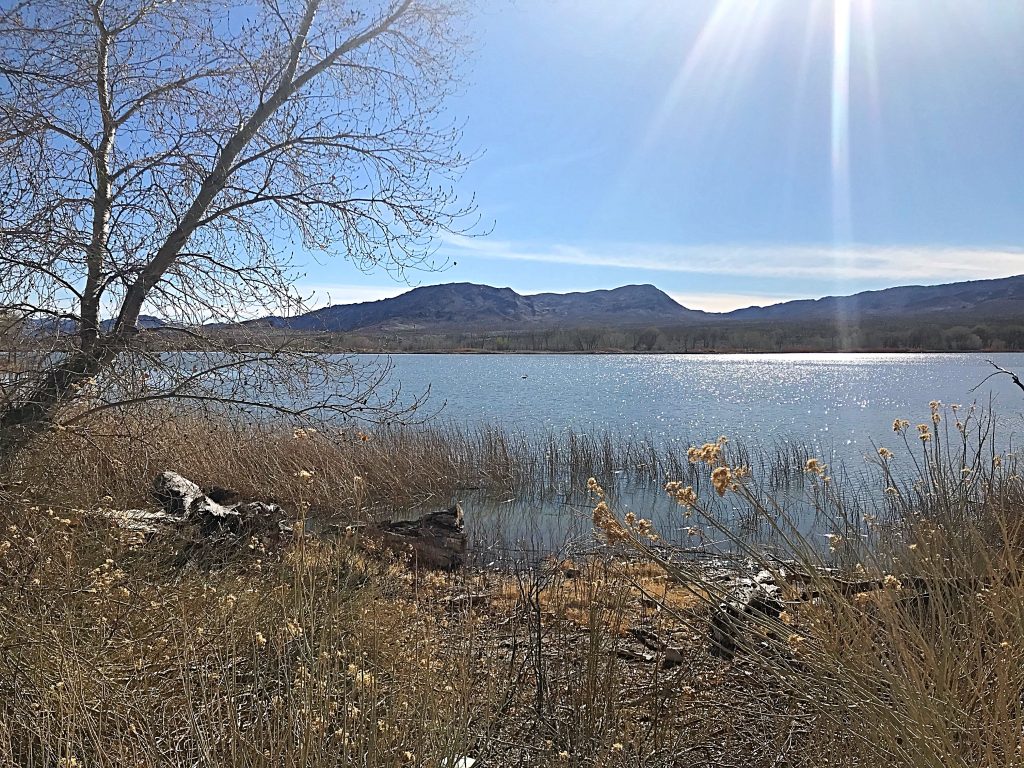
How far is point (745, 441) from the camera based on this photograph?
18.3 m

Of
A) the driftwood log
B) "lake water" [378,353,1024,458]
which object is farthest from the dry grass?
"lake water" [378,353,1024,458]

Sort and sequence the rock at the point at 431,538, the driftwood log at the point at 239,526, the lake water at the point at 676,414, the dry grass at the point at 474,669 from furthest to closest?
the lake water at the point at 676,414
the rock at the point at 431,538
the driftwood log at the point at 239,526
the dry grass at the point at 474,669

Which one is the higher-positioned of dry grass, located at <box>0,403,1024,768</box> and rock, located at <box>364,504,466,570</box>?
dry grass, located at <box>0,403,1024,768</box>

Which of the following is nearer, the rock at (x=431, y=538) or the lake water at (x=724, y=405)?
the rock at (x=431, y=538)

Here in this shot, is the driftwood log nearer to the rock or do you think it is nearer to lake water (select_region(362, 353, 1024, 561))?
the rock

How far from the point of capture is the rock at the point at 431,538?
790cm

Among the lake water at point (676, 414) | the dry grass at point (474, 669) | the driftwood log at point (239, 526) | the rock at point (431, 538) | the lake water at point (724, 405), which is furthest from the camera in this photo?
the lake water at point (724, 405)

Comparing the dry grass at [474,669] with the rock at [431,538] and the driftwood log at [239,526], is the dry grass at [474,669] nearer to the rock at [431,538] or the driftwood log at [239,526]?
the driftwood log at [239,526]

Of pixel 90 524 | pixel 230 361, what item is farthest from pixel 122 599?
pixel 230 361

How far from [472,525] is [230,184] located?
660 cm

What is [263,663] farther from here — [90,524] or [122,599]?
[90,524]

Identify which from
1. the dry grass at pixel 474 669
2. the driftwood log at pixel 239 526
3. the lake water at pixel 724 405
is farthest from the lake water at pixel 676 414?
the dry grass at pixel 474 669

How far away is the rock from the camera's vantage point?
790 cm

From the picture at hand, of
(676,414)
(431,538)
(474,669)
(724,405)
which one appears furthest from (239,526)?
(724,405)
